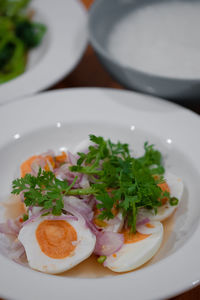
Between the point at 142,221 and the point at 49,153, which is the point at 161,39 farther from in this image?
the point at 142,221

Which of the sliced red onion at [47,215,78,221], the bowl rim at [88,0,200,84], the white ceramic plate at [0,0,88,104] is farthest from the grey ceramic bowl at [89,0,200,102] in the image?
the sliced red onion at [47,215,78,221]

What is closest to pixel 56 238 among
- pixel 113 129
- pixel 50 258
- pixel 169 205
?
pixel 50 258

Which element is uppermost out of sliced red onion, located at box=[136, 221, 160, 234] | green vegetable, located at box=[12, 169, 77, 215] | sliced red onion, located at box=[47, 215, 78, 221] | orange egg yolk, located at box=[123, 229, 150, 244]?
green vegetable, located at box=[12, 169, 77, 215]

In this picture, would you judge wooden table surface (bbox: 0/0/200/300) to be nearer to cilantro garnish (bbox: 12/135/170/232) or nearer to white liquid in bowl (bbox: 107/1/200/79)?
white liquid in bowl (bbox: 107/1/200/79)

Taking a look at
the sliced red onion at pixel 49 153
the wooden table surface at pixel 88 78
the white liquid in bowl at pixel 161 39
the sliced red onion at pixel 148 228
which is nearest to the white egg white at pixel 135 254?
the sliced red onion at pixel 148 228

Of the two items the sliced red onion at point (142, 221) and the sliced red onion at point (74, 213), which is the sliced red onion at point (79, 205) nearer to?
the sliced red onion at point (74, 213)

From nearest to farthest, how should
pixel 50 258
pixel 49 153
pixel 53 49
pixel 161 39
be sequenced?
1. pixel 50 258
2. pixel 49 153
3. pixel 161 39
4. pixel 53 49
